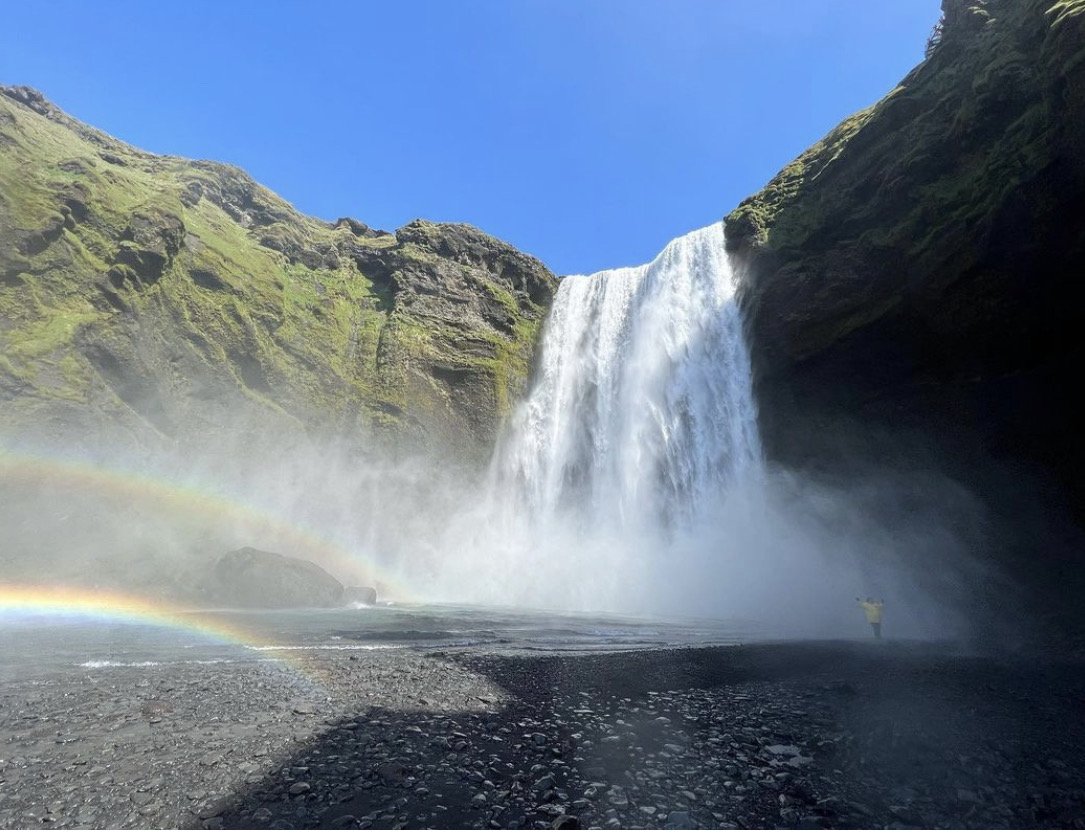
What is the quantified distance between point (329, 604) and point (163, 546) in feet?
32.4

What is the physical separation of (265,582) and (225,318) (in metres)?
26.0

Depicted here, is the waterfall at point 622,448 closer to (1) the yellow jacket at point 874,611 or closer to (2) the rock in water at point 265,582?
(1) the yellow jacket at point 874,611

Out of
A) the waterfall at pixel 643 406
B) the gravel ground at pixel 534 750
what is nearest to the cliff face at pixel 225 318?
the waterfall at pixel 643 406

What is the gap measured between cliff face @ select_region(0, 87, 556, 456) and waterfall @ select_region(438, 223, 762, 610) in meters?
5.93

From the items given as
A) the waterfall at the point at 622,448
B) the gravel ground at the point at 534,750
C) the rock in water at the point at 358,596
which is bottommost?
the gravel ground at the point at 534,750

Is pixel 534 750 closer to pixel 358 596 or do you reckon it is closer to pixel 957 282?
pixel 957 282

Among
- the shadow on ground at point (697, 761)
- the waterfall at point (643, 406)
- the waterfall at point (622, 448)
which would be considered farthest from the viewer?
the waterfall at point (643, 406)

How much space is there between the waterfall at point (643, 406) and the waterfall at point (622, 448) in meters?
0.10

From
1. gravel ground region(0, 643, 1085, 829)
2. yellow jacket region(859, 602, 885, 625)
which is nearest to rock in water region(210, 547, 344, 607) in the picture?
gravel ground region(0, 643, 1085, 829)

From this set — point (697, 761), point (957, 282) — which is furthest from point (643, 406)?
point (697, 761)

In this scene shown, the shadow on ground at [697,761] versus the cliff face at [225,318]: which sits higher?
the cliff face at [225,318]

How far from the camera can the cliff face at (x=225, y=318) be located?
3406 cm

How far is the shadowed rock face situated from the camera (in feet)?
64.8

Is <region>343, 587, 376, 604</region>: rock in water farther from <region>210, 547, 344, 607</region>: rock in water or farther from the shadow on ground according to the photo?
the shadow on ground
